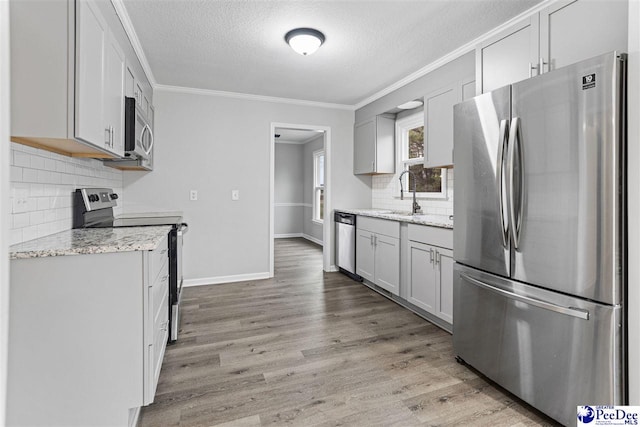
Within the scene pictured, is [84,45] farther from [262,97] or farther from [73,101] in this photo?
[262,97]

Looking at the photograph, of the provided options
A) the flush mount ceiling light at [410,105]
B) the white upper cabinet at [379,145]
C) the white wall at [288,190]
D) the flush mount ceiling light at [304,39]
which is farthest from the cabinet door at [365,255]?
the white wall at [288,190]

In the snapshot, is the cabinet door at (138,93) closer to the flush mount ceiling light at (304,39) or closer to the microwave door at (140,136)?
the microwave door at (140,136)

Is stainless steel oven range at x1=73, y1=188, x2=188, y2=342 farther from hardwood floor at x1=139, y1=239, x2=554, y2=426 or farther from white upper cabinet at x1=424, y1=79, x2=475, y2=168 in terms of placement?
white upper cabinet at x1=424, y1=79, x2=475, y2=168

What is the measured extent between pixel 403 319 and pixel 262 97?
3167 mm

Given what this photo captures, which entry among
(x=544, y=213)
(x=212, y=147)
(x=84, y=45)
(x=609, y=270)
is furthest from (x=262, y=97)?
(x=609, y=270)

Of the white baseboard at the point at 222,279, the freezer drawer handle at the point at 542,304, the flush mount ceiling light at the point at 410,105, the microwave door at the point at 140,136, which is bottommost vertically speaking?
the white baseboard at the point at 222,279

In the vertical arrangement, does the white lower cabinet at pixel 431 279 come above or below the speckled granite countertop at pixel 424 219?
below

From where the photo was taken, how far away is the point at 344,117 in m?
4.83

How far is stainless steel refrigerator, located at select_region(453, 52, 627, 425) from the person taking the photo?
144cm

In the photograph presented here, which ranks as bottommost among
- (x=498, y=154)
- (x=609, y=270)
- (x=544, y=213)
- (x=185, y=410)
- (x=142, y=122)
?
(x=185, y=410)

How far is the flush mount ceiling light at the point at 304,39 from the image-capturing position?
102 inches

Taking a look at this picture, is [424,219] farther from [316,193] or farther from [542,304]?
[316,193]

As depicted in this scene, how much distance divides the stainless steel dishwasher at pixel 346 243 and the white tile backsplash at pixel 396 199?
0.61 m

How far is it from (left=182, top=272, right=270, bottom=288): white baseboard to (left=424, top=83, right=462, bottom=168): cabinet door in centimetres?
251
